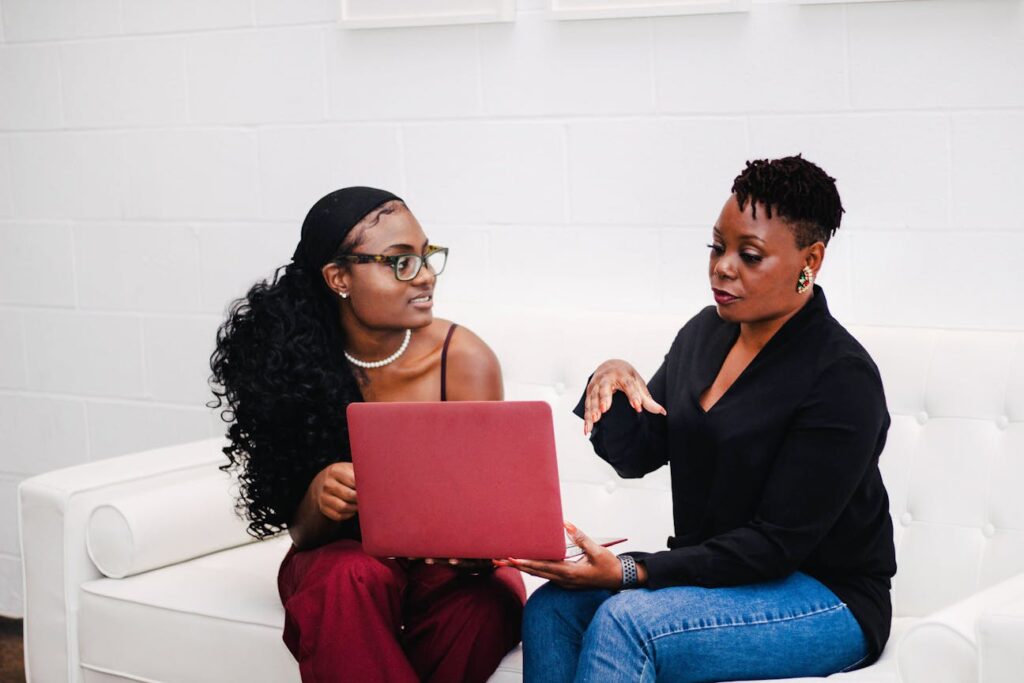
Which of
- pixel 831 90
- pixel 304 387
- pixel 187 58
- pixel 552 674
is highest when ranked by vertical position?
pixel 187 58

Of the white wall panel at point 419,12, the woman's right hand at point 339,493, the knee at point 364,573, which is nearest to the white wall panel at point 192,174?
the white wall panel at point 419,12

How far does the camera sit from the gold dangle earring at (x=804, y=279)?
1.97 m

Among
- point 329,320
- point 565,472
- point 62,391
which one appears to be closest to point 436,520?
point 329,320

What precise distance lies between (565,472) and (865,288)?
0.67 meters

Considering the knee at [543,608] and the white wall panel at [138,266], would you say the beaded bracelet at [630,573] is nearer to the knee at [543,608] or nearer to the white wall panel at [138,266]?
the knee at [543,608]

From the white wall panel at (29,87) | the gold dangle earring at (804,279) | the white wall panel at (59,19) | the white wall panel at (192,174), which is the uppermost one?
the white wall panel at (59,19)

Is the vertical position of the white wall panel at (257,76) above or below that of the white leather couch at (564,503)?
above

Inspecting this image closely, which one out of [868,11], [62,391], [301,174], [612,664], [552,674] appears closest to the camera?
[612,664]

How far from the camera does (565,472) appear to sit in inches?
103

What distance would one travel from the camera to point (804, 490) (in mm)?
1884

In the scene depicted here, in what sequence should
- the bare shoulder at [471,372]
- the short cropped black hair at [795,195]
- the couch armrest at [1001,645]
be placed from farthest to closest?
the bare shoulder at [471,372] → the short cropped black hair at [795,195] → the couch armrest at [1001,645]

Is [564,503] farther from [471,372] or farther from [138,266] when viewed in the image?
[138,266]

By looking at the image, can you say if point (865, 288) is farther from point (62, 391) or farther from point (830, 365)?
point (62, 391)

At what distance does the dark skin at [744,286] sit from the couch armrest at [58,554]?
3.28ft
